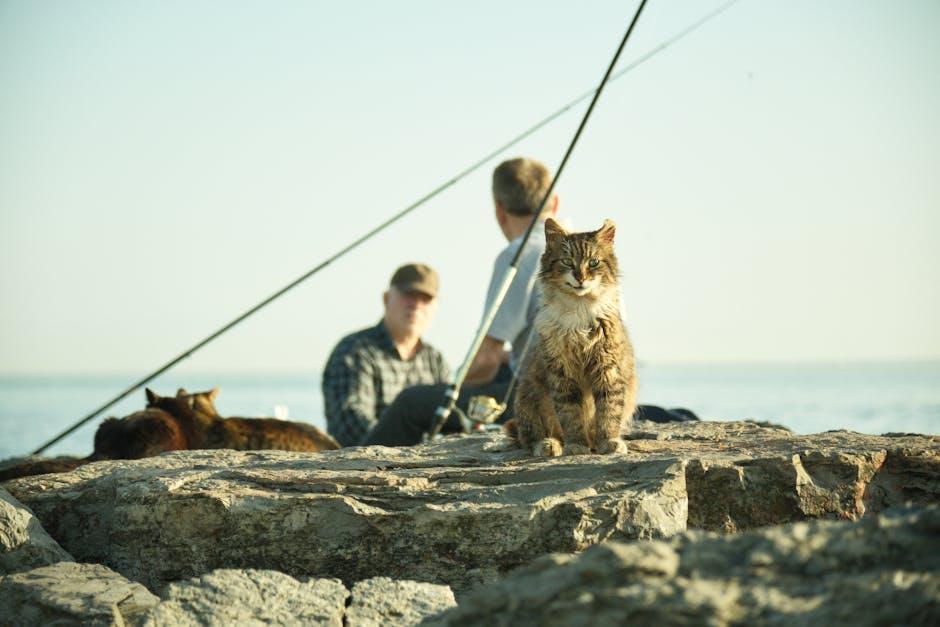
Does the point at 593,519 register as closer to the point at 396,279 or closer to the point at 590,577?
the point at 590,577

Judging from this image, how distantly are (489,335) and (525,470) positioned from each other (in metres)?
2.85

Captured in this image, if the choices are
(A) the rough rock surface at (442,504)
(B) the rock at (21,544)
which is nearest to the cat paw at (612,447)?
(A) the rough rock surface at (442,504)

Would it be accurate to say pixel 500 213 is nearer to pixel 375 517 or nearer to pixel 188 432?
pixel 188 432

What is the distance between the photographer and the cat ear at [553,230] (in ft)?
16.9

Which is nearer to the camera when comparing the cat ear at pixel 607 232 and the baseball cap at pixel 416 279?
the cat ear at pixel 607 232

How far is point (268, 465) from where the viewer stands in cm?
504

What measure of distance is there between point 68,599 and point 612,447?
2.39 meters

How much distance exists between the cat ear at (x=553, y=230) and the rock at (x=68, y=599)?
2448 millimetres

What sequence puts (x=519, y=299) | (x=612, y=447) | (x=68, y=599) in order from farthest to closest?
(x=519, y=299), (x=612, y=447), (x=68, y=599)

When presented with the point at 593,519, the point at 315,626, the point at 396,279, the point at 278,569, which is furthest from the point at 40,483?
the point at 396,279

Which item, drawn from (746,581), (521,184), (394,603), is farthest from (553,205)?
(746,581)

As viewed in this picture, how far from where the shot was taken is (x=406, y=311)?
31.1 ft

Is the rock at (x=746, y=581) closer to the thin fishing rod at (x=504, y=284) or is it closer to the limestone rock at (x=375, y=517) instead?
the limestone rock at (x=375, y=517)

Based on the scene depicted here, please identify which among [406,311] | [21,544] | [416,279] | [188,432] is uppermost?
[416,279]
